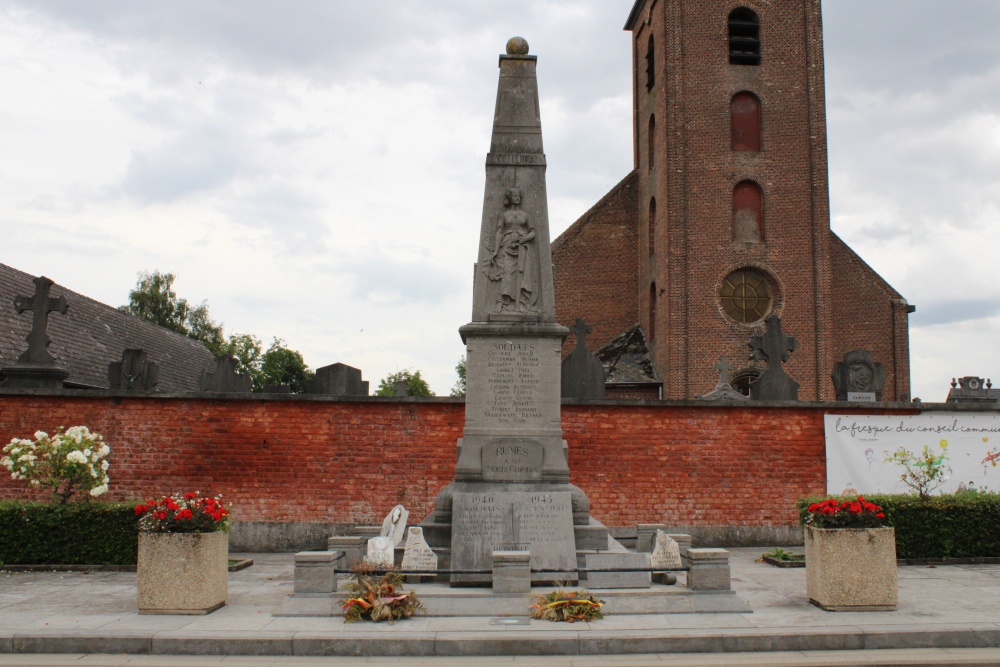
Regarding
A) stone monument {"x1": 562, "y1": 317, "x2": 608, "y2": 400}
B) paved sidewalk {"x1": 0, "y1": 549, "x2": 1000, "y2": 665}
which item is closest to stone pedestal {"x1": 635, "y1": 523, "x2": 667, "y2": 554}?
paved sidewalk {"x1": 0, "y1": 549, "x2": 1000, "y2": 665}

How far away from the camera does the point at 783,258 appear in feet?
85.8

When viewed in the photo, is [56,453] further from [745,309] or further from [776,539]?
[745,309]

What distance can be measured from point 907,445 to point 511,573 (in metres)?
8.42

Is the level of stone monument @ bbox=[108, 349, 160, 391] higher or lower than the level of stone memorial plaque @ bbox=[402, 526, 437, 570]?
higher

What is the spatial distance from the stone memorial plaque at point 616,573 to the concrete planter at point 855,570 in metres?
1.61

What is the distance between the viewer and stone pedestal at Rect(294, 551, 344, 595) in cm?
798

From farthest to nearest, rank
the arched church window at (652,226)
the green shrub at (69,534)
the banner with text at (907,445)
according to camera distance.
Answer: the arched church window at (652,226), the banner with text at (907,445), the green shrub at (69,534)

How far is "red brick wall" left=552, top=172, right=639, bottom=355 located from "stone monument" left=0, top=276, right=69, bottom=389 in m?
17.4

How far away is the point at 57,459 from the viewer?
1051 centimetres

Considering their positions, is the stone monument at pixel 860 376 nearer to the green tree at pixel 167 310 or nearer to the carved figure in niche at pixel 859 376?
the carved figure in niche at pixel 859 376

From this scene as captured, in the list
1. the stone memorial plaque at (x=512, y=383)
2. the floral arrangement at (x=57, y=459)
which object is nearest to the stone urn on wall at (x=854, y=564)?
the stone memorial plaque at (x=512, y=383)

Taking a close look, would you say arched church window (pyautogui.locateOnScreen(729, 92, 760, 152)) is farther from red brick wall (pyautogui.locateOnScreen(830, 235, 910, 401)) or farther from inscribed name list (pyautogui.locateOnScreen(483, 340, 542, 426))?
inscribed name list (pyautogui.locateOnScreen(483, 340, 542, 426))

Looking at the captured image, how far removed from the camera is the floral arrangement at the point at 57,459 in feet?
34.0

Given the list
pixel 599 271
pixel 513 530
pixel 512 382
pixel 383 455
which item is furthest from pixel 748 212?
pixel 513 530
